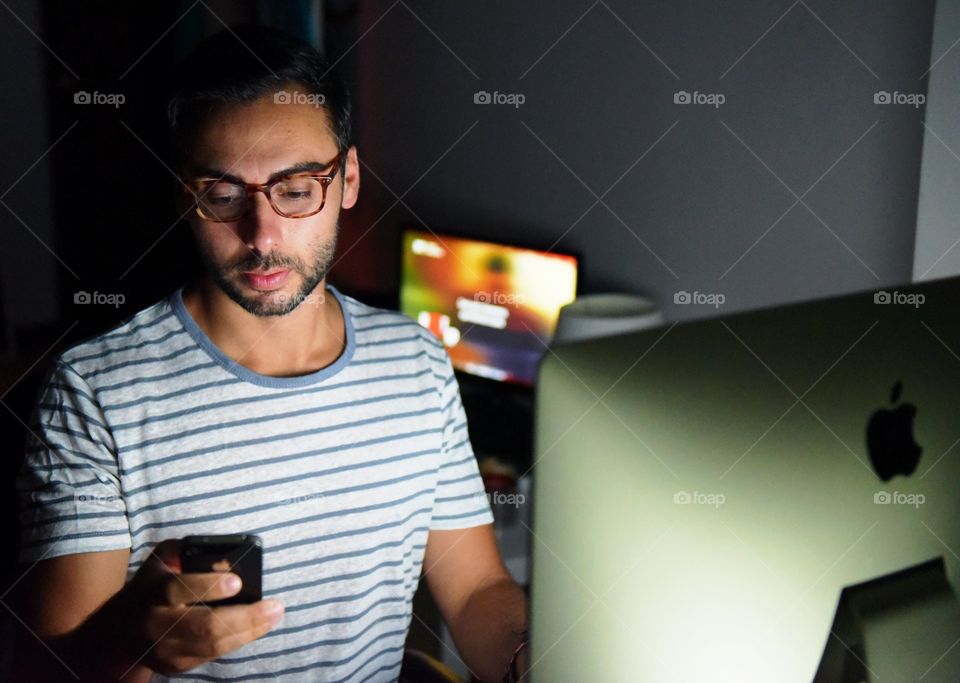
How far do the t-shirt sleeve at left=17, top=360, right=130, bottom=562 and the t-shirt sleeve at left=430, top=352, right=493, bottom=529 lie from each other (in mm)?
433

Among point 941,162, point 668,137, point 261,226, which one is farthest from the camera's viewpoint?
point 668,137

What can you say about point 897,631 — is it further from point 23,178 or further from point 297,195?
point 23,178

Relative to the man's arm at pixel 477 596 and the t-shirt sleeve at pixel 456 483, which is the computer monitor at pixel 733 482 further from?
the t-shirt sleeve at pixel 456 483

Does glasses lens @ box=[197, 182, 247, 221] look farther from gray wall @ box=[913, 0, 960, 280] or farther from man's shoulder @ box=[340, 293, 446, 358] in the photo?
gray wall @ box=[913, 0, 960, 280]

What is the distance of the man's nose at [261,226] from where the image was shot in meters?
1.21

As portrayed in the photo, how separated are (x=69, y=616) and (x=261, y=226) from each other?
0.52m

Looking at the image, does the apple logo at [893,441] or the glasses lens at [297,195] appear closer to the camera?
the apple logo at [893,441]

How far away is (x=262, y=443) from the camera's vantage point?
Result: 1254mm

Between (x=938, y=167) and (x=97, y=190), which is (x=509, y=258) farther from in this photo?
(x=97, y=190)

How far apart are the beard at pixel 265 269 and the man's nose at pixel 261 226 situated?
0.01 metres

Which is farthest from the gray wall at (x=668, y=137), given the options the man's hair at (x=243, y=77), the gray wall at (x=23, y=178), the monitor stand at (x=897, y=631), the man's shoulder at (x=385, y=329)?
the gray wall at (x=23, y=178)

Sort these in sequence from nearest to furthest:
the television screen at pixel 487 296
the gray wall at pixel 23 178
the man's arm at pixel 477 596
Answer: the man's arm at pixel 477 596 → the television screen at pixel 487 296 → the gray wall at pixel 23 178

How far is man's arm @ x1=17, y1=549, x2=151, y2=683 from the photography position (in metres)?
1.11

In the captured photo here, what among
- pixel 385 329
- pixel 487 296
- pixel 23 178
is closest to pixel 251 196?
pixel 385 329
